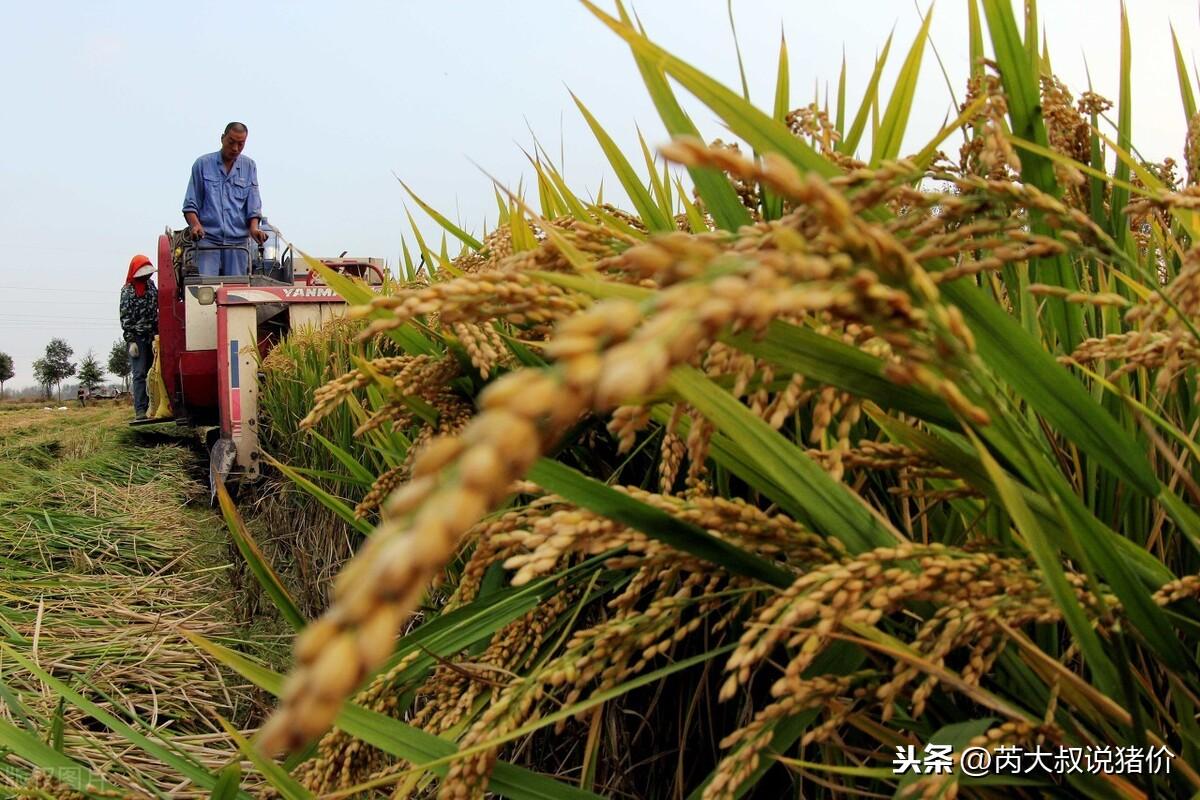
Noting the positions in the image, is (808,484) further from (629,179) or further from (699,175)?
(629,179)

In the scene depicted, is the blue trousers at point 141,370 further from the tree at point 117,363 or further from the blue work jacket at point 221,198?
the tree at point 117,363

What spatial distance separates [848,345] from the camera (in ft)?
2.27

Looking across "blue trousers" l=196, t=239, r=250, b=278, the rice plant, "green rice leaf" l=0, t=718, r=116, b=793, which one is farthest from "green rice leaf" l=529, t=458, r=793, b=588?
"blue trousers" l=196, t=239, r=250, b=278

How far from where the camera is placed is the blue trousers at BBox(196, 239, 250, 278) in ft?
27.9

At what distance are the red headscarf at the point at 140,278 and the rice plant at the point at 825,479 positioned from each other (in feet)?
32.3

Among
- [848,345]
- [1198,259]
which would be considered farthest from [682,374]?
[1198,259]

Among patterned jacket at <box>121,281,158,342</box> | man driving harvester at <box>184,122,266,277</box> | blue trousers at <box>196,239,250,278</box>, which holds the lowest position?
patterned jacket at <box>121,281,158,342</box>

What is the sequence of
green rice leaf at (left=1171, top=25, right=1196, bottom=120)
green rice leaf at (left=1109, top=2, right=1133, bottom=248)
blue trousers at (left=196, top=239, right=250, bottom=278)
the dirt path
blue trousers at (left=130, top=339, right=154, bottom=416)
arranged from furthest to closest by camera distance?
blue trousers at (left=130, top=339, right=154, bottom=416) → blue trousers at (left=196, top=239, right=250, bottom=278) → the dirt path → green rice leaf at (left=1171, top=25, right=1196, bottom=120) → green rice leaf at (left=1109, top=2, right=1133, bottom=248)

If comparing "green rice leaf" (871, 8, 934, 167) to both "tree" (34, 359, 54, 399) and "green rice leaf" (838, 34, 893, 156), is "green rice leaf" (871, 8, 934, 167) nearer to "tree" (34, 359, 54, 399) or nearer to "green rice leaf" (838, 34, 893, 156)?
"green rice leaf" (838, 34, 893, 156)

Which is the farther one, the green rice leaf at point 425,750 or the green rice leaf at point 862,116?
the green rice leaf at point 862,116

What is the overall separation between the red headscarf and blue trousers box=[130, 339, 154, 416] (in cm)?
72

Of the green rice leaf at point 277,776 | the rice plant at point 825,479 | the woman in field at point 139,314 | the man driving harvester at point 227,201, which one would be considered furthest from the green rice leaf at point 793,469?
the woman in field at point 139,314

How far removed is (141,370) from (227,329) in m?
5.25

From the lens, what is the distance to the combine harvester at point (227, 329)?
623 cm
